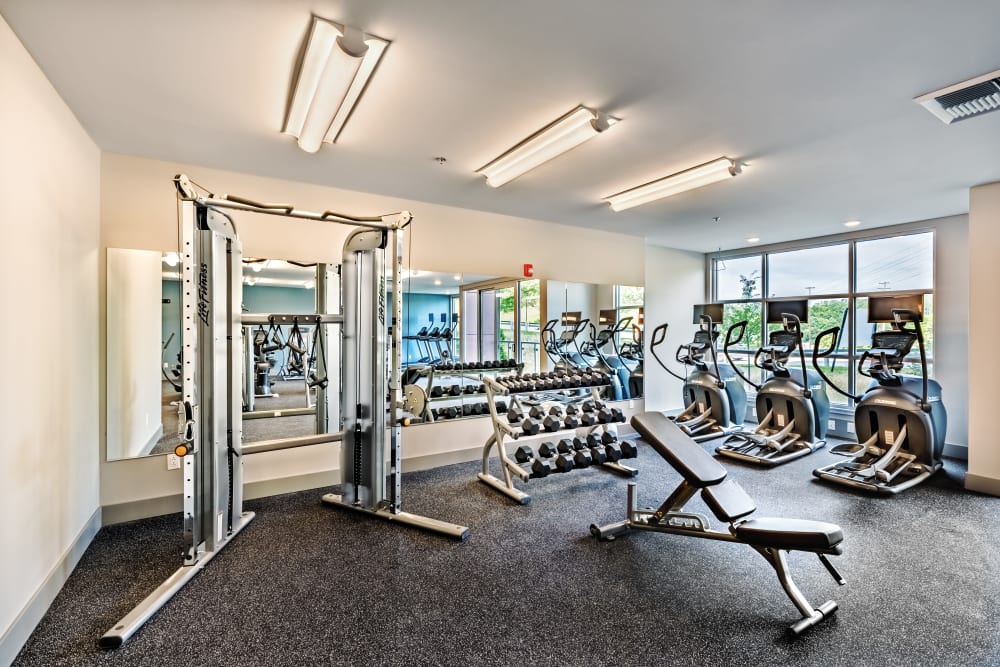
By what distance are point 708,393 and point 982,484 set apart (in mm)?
2394

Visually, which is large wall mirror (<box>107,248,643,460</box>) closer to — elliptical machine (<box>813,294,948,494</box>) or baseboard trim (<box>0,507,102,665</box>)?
baseboard trim (<box>0,507,102,665</box>)

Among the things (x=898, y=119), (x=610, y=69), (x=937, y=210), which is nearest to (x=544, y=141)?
(x=610, y=69)

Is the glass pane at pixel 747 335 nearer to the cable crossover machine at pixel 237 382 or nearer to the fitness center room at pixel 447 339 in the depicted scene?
the fitness center room at pixel 447 339

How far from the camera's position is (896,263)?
5188 millimetres

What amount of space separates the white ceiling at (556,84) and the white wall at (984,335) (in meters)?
0.26

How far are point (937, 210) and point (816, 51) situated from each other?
3.96 m

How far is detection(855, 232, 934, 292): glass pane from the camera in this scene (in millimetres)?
4977

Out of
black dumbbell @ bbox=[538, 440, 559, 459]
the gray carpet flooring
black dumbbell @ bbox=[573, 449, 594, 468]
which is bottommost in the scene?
the gray carpet flooring

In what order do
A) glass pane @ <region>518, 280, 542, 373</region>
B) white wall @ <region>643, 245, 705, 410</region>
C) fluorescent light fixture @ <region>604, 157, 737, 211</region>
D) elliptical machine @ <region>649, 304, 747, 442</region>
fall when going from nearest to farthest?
fluorescent light fixture @ <region>604, 157, 737, 211</region> → glass pane @ <region>518, 280, 542, 373</region> → elliptical machine @ <region>649, 304, 747, 442</region> → white wall @ <region>643, 245, 705, 410</region>

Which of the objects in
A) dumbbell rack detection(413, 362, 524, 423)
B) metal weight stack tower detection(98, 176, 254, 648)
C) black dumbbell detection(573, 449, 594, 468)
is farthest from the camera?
dumbbell rack detection(413, 362, 524, 423)

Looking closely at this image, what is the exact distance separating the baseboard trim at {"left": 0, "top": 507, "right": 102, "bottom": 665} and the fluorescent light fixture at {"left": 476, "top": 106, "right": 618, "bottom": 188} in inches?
130

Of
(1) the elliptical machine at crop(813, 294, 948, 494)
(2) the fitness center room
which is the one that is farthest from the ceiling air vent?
(1) the elliptical machine at crop(813, 294, 948, 494)

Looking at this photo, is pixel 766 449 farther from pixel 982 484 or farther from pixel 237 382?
pixel 237 382

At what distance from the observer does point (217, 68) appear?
2.08 meters
